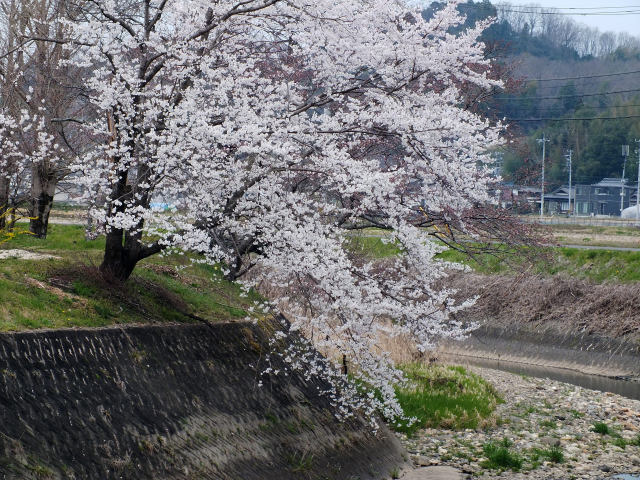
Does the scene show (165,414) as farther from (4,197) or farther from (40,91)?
(40,91)

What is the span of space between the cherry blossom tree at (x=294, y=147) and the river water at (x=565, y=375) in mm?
9622

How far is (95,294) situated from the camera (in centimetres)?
1224

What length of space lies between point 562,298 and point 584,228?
2063cm

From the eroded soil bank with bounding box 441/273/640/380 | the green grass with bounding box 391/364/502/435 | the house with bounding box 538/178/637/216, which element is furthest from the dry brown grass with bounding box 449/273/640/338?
the house with bounding box 538/178/637/216

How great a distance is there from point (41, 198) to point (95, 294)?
8361 millimetres

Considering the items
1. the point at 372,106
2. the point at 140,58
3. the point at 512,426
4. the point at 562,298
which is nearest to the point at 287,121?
the point at 372,106

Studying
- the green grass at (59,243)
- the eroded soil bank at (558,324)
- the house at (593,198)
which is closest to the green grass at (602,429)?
the eroded soil bank at (558,324)

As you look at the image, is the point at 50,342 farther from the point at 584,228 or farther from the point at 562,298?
the point at 584,228

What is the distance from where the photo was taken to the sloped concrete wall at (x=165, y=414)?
8453 millimetres

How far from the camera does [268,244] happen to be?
12.6m

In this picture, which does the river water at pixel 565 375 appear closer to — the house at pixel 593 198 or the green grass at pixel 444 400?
the green grass at pixel 444 400

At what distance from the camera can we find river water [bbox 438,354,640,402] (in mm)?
22891

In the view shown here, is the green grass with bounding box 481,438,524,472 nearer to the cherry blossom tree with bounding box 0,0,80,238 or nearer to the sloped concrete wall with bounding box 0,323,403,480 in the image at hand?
the sloped concrete wall with bounding box 0,323,403,480

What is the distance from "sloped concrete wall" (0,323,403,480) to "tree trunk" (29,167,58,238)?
8487mm
